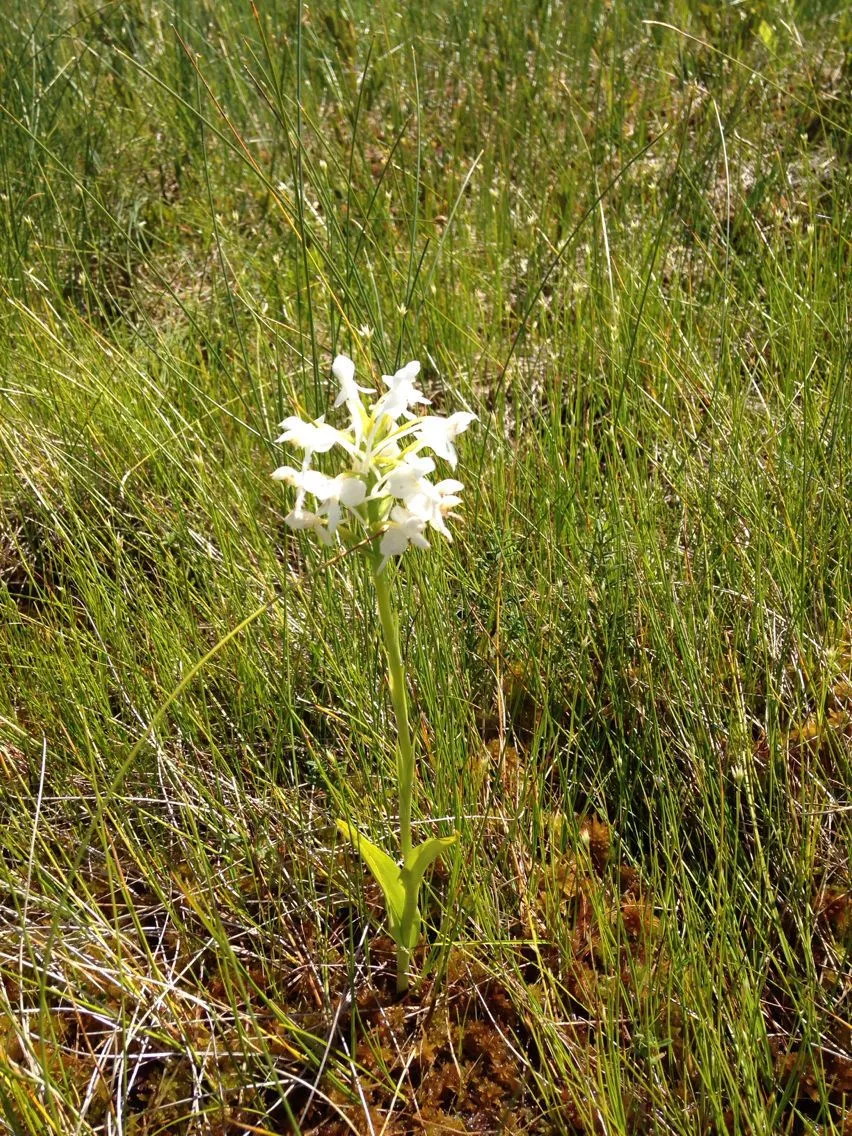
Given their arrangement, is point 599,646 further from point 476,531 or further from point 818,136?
point 818,136

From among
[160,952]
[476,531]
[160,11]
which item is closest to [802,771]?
[476,531]

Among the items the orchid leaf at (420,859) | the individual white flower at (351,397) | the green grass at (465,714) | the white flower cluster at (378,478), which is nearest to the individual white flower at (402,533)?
the white flower cluster at (378,478)

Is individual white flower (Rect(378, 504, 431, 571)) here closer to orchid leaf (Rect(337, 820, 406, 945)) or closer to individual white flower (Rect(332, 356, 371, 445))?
individual white flower (Rect(332, 356, 371, 445))

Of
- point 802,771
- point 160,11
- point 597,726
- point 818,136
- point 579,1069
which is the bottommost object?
point 579,1069

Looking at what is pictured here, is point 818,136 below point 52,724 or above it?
above

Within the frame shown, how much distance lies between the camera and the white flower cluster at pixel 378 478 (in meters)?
1.05

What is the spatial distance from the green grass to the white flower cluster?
20 centimetres

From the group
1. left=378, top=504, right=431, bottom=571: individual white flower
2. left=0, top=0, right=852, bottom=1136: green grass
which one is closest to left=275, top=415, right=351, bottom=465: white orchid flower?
left=378, top=504, right=431, bottom=571: individual white flower

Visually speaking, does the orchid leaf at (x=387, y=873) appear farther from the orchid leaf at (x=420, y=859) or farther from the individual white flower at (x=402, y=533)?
the individual white flower at (x=402, y=533)

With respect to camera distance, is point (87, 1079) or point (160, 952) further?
point (160, 952)

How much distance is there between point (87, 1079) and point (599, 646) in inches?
43.9

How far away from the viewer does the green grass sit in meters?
1.31

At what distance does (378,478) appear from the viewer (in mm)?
1087

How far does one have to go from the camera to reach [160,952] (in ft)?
4.92
